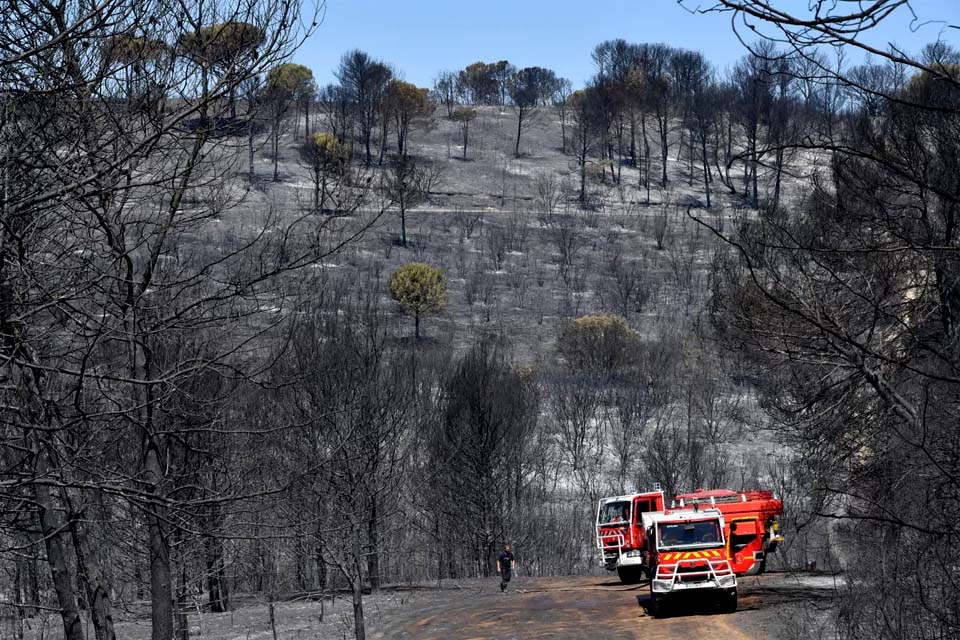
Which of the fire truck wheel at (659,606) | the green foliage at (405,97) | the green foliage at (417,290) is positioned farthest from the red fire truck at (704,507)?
the green foliage at (405,97)

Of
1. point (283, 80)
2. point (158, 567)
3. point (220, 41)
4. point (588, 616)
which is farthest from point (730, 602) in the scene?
point (220, 41)

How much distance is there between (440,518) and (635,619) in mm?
26894

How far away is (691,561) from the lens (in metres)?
24.5

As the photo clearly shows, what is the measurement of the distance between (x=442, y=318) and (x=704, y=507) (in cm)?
4878

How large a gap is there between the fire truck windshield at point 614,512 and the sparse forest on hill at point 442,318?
584 centimetres

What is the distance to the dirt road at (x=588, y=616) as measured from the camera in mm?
22875

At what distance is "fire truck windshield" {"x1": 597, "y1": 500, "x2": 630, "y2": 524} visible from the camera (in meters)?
34.9

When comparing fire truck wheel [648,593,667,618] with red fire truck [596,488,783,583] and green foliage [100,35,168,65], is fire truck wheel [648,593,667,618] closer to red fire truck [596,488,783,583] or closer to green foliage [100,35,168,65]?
red fire truck [596,488,783,583]

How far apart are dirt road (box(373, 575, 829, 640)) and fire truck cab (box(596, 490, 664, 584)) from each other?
0.81 metres

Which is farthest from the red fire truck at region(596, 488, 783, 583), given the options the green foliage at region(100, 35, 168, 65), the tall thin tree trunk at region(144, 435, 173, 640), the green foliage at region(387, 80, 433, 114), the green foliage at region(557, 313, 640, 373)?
the green foliage at region(387, 80, 433, 114)

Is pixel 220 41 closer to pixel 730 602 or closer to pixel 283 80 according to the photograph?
pixel 283 80

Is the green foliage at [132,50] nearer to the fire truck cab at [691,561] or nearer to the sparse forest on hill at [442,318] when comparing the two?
the sparse forest on hill at [442,318]

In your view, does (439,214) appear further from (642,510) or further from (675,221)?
(642,510)

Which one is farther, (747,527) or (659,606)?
(747,527)
